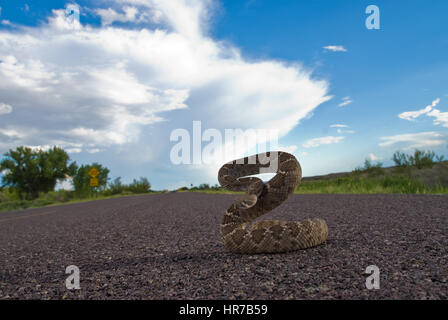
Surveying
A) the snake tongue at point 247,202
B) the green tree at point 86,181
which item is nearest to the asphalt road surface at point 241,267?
the snake tongue at point 247,202

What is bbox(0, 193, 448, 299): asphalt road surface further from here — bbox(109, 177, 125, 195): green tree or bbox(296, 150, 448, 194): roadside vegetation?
bbox(109, 177, 125, 195): green tree

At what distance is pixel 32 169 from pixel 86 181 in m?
14.1

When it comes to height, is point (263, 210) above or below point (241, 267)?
above

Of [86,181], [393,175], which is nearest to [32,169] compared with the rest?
[86,181]

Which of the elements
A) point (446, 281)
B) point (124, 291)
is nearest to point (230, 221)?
point (124, 291)

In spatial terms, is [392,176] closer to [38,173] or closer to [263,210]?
[263,210]

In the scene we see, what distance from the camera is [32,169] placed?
48281mm

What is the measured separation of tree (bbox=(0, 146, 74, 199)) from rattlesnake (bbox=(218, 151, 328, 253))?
50.8 meters

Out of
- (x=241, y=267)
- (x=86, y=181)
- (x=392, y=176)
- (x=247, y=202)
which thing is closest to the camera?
(x=241, y=267)

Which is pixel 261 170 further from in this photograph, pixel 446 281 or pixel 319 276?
pixel 446 281

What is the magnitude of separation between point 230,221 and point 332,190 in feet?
36.5

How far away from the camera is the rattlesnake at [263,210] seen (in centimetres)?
393

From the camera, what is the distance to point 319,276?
9.68 ft

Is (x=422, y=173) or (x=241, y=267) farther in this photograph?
(x=422, y=173)
